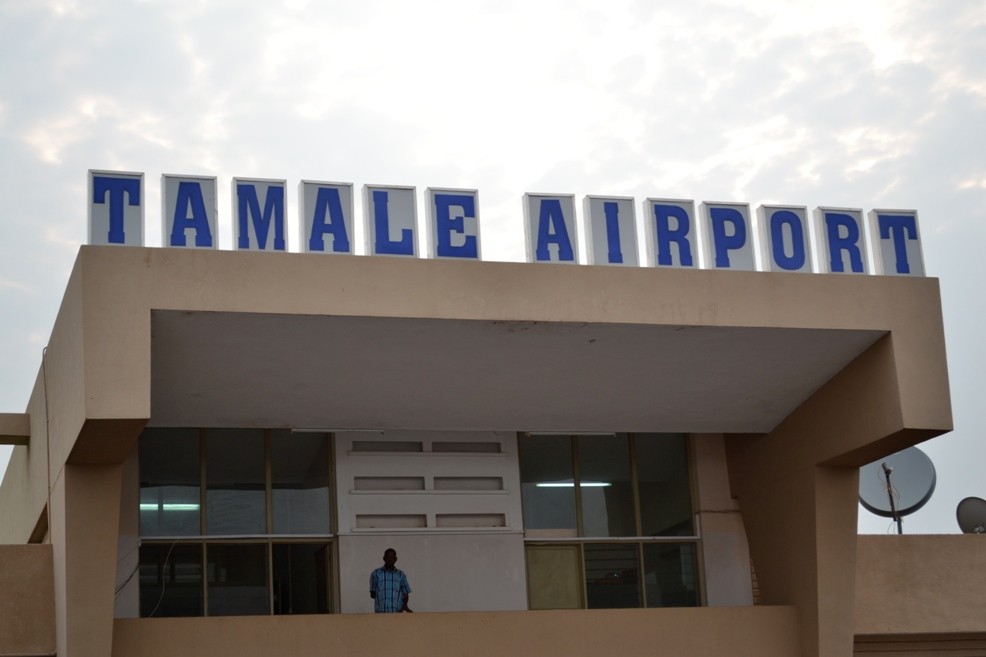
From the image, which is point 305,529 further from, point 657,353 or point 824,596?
point 824,596

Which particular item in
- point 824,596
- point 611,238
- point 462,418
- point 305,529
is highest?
point 611,238

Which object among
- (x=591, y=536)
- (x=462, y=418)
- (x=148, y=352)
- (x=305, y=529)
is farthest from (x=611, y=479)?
(x=148, y=352)

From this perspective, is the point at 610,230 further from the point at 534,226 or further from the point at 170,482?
the point at 170,482

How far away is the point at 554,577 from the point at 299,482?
146 inches

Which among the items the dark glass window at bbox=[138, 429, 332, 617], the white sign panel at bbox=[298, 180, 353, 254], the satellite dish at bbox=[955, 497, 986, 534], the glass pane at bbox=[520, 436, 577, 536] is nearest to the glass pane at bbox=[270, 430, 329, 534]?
the dark glass window at bbox=[138, 429, 332, 617]

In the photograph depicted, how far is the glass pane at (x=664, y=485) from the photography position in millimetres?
20391

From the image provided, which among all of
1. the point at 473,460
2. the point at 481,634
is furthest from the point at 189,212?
the point at 481,634

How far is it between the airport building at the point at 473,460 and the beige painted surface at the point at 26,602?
0.10ft

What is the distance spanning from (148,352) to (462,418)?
515 centimetres

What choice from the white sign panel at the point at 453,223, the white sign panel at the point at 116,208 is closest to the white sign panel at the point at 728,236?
the white sign panel at the point at 453,223

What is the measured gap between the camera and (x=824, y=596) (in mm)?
18609

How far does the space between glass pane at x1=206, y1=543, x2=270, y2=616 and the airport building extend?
0.12 feet

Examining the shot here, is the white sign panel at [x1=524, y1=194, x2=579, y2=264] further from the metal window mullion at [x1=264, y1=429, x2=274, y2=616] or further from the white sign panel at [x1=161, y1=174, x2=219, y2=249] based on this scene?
the metal window mullion at [x1=264, y1=429, x2=274, y2=616]

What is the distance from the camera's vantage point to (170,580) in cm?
1808
